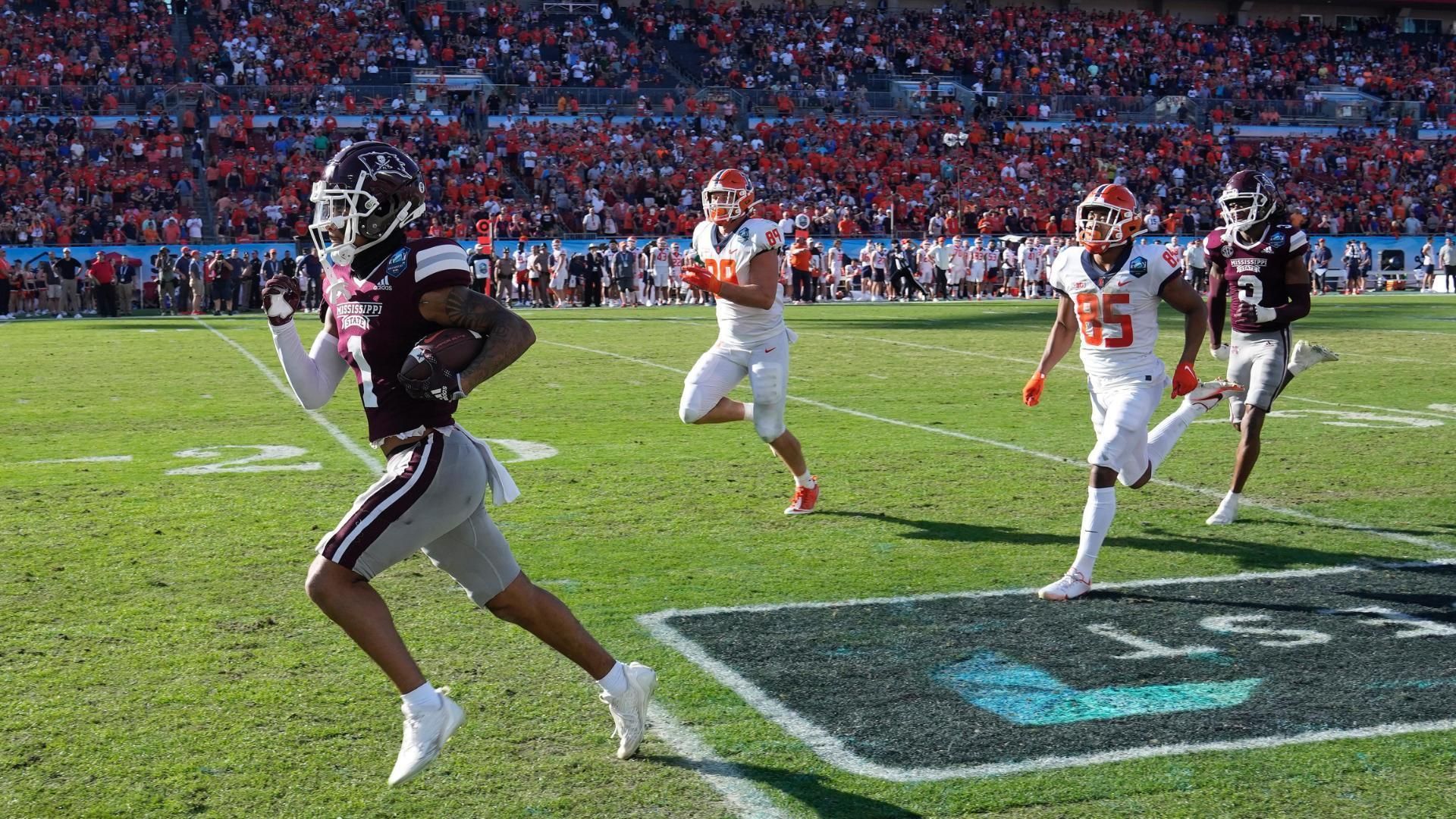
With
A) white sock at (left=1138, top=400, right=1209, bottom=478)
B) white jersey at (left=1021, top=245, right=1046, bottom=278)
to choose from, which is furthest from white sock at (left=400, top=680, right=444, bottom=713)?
white jersey at (left=1021, top=245, right=1046, bottom=278)

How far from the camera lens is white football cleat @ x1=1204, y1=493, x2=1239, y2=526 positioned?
287 inches

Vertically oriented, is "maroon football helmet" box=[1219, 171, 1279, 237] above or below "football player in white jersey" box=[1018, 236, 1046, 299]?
above

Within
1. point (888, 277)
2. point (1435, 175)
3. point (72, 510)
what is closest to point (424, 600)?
point (72, 510)

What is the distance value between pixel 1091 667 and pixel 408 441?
2524 mm

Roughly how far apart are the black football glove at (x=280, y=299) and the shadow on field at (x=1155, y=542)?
3.76 metres

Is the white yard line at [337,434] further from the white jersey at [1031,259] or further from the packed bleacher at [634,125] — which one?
the white jersey at [1031,259]

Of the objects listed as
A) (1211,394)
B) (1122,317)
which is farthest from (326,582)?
(1211,394)

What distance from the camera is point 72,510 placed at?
7.86 metres

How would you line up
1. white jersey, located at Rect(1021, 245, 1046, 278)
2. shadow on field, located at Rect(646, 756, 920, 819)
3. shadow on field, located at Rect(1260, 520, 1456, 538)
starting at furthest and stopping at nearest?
white jersey, located at Rect(1021, 245, 1046, 278), shadow on field, located at Rect(1260, 520, 1456, 538), shadow on field, located at Rect(646, 756, 920, 819)

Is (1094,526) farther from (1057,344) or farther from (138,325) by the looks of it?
(138,325)

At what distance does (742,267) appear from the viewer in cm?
775

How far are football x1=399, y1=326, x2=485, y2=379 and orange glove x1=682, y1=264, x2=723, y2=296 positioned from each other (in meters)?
2.84

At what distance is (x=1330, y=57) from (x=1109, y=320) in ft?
178

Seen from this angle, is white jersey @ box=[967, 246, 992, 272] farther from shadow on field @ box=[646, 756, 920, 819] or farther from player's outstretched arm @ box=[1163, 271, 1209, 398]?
shadow on field @ box=[646, 756, 920, 819]
